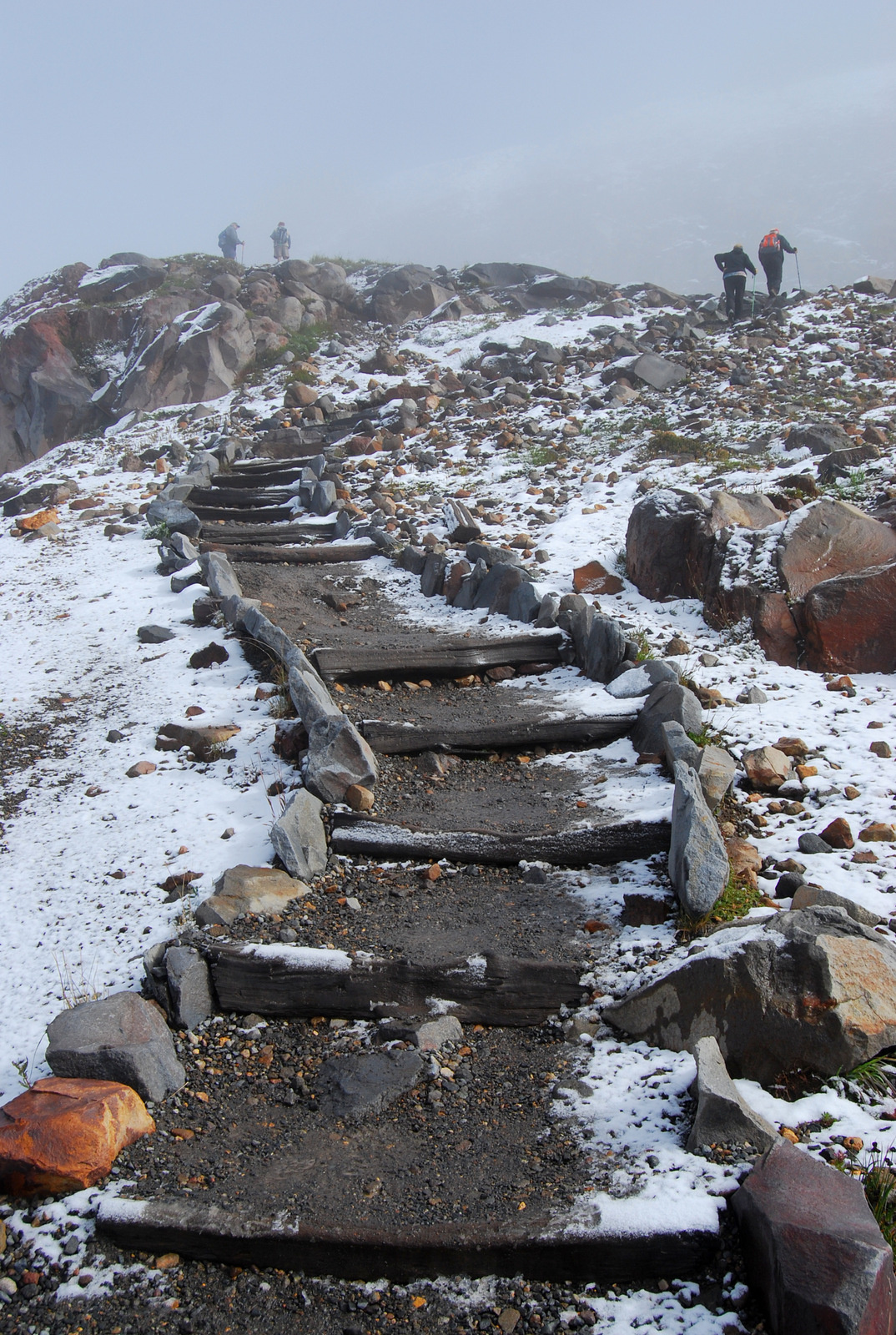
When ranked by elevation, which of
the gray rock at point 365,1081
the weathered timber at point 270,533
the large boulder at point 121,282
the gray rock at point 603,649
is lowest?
the gray rock at point 365,1081

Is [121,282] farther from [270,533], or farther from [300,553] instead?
[300,553]

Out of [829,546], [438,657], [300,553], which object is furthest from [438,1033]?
[300,553]

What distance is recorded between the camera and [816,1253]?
1887 mm

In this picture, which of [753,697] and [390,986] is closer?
[390,986]

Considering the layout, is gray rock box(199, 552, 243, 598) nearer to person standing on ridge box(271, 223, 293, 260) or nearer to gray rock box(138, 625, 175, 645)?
gray rock box(138, 625, 175, 645)

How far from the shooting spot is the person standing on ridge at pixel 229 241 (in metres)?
25.1

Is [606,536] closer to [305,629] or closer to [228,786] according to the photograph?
[305,629]

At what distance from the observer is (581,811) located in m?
4.38

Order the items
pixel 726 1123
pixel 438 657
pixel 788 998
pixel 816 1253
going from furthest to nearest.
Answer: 1. pixel 438 657
2. pixel 788 998
3. pixel 726 1123
4. pixel 816 1253

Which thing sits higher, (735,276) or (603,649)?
(735,276)

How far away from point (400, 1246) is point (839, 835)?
251 centimetres

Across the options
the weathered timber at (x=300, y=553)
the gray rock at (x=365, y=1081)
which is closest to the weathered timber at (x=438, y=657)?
the weathered timber at (x=300, y=553)

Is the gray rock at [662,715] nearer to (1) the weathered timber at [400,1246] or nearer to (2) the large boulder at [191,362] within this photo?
(1) the weathered timber at [400,1246]

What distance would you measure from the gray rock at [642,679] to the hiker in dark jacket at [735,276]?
1419 centimetres
